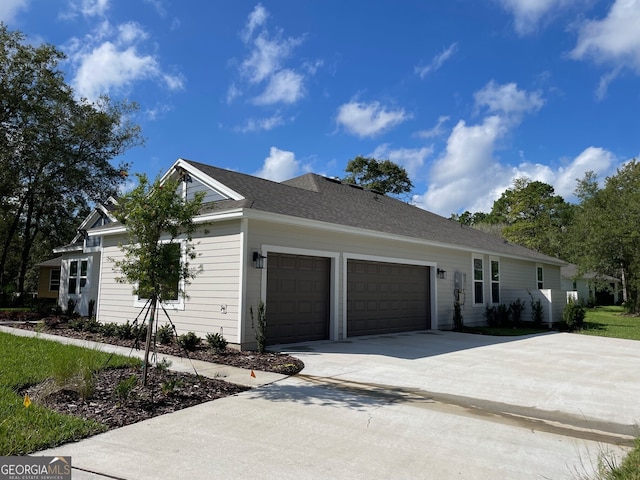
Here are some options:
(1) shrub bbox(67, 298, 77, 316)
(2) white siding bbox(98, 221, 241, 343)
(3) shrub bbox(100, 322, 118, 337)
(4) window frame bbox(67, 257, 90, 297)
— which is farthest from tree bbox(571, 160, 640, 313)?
(1) shrub bbox(67, 298, 77, 316)

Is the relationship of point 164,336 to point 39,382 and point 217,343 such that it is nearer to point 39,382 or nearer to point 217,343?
point 217,343

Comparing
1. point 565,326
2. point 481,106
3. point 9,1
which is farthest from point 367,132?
point 9,1

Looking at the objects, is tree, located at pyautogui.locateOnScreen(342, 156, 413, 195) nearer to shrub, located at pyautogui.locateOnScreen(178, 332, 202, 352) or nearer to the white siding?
the white siding

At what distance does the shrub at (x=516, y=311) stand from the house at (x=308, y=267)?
0.36 meters

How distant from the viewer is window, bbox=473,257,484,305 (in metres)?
16.7

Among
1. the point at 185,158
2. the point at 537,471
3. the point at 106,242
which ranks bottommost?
the point at 537,471

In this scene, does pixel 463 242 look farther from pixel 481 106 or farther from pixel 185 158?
pixel 185 158

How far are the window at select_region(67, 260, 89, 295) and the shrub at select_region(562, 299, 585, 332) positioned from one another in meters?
19.2

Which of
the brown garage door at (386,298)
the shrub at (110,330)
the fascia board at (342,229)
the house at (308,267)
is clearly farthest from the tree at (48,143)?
the brown garage door at (386,298)

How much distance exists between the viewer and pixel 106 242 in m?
13.3

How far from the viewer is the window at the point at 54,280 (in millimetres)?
26312

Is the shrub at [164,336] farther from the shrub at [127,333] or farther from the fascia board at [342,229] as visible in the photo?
the fascia board at [342,229]

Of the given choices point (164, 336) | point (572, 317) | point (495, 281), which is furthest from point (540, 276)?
point (164, 336)

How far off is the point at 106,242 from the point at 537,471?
13.2 meters
